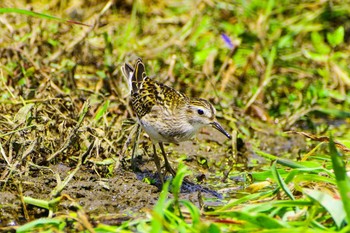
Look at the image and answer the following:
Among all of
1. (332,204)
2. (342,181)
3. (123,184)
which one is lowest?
(123,184)

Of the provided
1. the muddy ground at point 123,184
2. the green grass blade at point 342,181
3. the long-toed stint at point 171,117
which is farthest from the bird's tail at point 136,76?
the green grass blade at point 342,181

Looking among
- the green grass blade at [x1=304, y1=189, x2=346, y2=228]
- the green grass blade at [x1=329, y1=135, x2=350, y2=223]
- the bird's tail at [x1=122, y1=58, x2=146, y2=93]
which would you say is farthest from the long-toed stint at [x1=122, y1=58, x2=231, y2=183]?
the green grass blade at [x1=329, y1=135, x2=350, y2=223]

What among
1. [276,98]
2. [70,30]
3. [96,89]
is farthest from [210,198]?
[70,30]

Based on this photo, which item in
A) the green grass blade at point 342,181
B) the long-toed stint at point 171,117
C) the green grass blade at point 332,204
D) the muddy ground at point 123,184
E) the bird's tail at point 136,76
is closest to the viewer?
the green grass blade at point 342,181

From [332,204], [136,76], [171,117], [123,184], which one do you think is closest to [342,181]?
[332,204]

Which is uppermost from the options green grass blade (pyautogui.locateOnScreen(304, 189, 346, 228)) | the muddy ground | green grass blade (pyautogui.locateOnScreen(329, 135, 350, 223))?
green grass blade (pyautogui.locateOnScreen(329, 135, 350, 223))

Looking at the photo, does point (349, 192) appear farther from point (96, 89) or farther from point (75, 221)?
point (96, 89)

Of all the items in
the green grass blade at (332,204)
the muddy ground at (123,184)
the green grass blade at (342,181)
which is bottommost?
the muddy ground at (123,184)

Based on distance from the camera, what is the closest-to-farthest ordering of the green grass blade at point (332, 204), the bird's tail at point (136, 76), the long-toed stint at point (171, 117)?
the green grass blade at point (332, 204) → the long-toed stint at point (171, 117) → the bird's tail at point (136, 76)

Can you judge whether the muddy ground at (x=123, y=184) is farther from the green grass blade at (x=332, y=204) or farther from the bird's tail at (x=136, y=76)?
the green grass blade at (x=332, y=204)

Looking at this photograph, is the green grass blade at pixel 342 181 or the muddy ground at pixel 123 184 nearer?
the green grass blade at pixel 342 181

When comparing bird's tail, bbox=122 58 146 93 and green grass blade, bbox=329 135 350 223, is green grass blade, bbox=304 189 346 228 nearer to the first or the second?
green grass blade, bbox=329 135 350 223

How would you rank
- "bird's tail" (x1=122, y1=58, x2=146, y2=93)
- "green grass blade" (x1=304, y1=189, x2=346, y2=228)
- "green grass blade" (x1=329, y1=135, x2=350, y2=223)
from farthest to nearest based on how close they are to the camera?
"bird's tail" (x1=122, y1=58, x2=146, y2=93), "green grass blade" (x1=304, y1=189, x2=346, y2=228), "green grass blade" (x1=329, y1=135, x2=350, y2=223)

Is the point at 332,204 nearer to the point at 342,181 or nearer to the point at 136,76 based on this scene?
the point at 342,181
